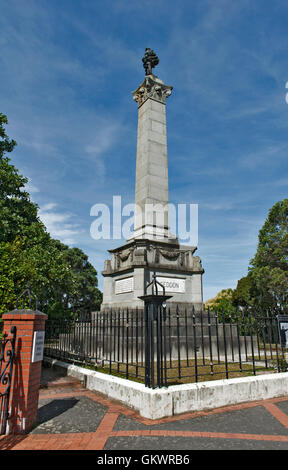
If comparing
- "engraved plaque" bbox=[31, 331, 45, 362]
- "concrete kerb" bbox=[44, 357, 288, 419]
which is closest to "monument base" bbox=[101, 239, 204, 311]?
"concrete kerb" bbox=[44, 357, 288, 419]

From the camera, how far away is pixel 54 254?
1592cm

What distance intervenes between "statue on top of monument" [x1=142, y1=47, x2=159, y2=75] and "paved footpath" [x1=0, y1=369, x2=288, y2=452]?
53.3ft

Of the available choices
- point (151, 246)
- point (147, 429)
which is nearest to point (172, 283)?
point (151, 246)

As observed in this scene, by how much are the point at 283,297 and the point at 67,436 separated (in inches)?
987

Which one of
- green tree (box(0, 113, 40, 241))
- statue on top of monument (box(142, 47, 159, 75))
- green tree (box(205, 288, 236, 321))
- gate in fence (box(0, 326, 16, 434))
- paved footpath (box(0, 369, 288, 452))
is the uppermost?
statue on top of monument (box(142, 47, 159, 75))

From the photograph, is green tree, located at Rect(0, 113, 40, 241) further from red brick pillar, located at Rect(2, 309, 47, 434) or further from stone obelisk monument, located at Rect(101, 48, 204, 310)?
red brick pillar, located at Rect(2, 309, 47, 434)

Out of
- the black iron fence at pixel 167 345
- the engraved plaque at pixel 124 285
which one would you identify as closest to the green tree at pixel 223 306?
the black iron fence at pixel 167 345

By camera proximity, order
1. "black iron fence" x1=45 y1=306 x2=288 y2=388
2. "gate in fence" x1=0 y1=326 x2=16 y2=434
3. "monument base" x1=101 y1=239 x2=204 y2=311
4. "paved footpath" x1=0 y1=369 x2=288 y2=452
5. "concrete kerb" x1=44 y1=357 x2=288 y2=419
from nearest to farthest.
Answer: "paved footpath" x1=0 y1=369 x2=288 y2=452
"gate in fence" x1=0 y1=326 x2=16 y2=434
"concrete kerb" x1=44 y1=357 x2=288 y2=419
"black iron fence" x1=45 y1=306 x2=288 y2=388
"monument base" x1=101 y1=239 x2=204 y2=311

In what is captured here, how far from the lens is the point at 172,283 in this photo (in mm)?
11898

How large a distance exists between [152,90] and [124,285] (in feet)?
32.5

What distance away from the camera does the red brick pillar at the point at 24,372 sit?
452cm

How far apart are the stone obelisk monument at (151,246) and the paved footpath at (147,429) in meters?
5.30

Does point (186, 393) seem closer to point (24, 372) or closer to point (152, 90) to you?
point (24, 372)

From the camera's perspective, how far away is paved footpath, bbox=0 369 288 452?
399 cm
